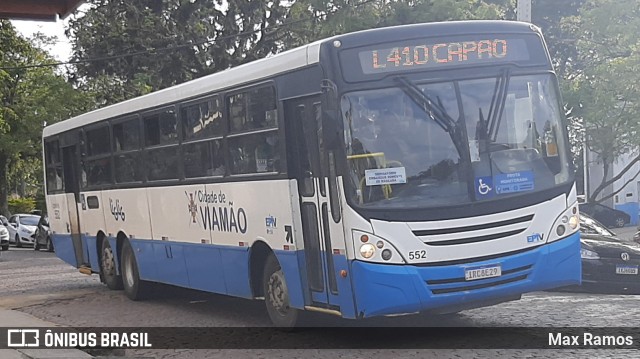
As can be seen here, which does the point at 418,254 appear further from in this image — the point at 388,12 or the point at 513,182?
the point at 388,12

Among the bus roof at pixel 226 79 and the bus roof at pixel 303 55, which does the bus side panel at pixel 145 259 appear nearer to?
the bus roof at pixel 226 79

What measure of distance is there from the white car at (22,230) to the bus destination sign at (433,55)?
1298 inches

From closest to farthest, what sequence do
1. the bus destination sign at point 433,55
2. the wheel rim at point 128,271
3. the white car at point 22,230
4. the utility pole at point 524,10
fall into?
the bus destination sign at point 433,55 < the wheel rim at point 128,271 < the utility pole at point 524,10 < the white car at point 22,230

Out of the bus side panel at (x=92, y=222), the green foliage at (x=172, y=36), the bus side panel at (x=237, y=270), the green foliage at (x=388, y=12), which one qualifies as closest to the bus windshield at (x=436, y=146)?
the bus side panel at (x=237, y=270)

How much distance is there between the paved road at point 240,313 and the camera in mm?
9781

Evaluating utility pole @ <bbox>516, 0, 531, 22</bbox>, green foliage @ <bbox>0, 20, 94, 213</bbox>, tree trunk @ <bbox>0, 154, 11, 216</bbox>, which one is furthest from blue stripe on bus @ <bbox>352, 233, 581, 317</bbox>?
tree trunk @ <bbox>0, 154, 11, 216</bbox>

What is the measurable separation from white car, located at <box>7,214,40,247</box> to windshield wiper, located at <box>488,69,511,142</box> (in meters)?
33.3

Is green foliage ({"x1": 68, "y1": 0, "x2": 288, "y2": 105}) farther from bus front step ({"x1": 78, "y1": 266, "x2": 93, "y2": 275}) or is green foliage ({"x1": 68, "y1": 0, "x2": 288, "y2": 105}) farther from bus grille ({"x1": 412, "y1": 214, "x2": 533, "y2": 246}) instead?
bus grille ({"x1": 412, "y1": 214, "x2": 533, "y2": 246})

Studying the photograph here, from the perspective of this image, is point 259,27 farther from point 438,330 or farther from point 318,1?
point 438,330

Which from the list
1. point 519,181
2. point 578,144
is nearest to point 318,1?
point 578,144

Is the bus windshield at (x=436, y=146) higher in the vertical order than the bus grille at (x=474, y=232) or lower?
higher

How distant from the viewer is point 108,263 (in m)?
17.3

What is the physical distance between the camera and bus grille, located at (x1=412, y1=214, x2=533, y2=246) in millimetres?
9273

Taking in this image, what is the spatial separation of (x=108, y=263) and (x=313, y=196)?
819 centimetres
